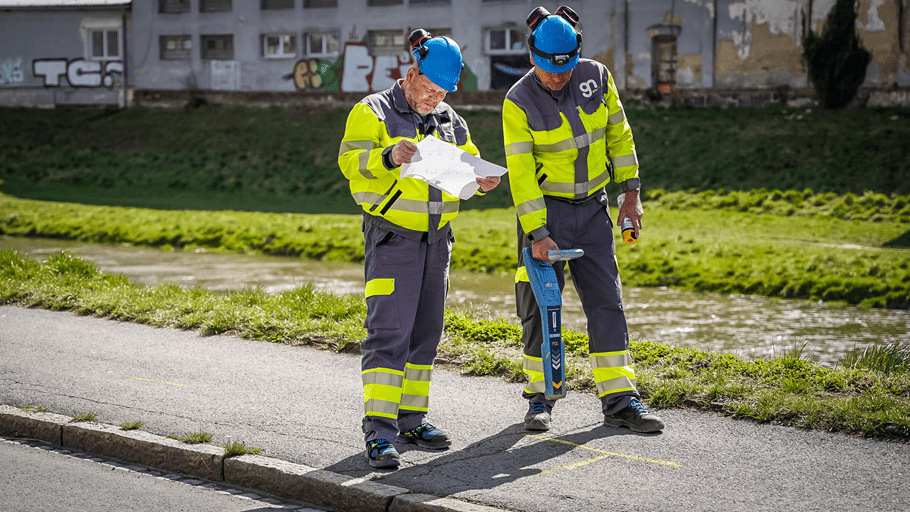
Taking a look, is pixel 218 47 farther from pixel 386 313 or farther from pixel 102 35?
pixel 386 313

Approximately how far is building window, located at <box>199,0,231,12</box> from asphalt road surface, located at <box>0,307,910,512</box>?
36079mm

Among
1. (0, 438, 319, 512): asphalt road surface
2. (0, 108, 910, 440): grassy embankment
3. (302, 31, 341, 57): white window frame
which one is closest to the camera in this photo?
(0, 438, 319, 512): asphalt road surface

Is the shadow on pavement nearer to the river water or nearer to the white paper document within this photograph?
the white paper document

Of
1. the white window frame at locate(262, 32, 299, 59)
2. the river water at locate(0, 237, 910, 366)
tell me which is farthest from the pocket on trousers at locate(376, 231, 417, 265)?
the white window frame at locate(262, 32, 299, 59)

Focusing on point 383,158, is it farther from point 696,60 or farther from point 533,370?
point 696,60

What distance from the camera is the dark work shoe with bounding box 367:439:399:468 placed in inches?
185

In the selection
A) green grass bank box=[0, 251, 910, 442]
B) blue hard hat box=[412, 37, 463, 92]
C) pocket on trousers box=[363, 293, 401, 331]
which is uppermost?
blue hard hat box=[412, 37, 463, 92]

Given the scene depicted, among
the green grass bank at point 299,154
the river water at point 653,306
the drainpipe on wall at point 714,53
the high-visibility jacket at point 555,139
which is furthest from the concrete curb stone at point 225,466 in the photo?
the drainpipe on wall at point 714,53

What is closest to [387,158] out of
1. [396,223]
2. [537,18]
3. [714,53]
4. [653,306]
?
[396,223]

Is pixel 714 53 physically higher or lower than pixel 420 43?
higher

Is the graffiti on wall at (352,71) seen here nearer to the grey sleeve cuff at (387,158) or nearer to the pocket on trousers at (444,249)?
the pocket on trousers at (444,249)

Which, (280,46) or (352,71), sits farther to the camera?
(280,46)

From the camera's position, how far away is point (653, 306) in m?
11.9

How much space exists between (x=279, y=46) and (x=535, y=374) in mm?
36493
